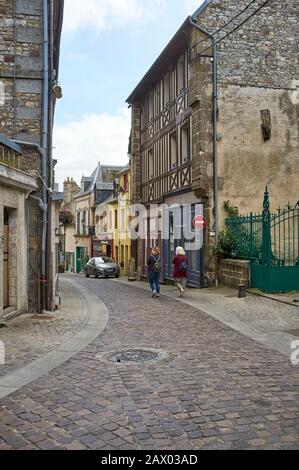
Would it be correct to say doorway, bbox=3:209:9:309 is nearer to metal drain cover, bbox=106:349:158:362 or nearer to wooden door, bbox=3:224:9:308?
wooden door, bbox=3:224:9:308

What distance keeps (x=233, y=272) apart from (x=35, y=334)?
8.31 meters

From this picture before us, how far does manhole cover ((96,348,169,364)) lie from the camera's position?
257 inches

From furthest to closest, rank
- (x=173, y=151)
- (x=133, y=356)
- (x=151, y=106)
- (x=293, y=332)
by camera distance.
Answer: (x=151, y=106) → (x=173, y=151) → (x=293, y=332) → (x=133, y=356)

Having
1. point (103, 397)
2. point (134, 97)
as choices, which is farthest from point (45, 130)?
point (134, 97)

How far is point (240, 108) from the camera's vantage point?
16984 mm

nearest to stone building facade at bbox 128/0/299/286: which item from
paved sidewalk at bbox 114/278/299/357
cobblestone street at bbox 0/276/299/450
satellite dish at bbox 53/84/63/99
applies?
paved sidewalk at bbox 114/278/299/357

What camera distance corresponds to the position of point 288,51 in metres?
17.3

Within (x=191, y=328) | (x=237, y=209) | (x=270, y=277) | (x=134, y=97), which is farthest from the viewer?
(x=134, y=97)

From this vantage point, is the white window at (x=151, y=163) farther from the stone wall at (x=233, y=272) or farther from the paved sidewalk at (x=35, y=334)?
the paved sidewalk at (x=35, y=334)

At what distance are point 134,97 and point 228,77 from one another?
889 centimetres

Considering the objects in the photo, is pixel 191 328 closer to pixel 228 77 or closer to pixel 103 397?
pixel 103 397

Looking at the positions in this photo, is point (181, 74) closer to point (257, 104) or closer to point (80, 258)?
point (257, 104)

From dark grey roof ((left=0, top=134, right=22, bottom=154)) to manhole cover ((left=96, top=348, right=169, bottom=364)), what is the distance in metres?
4.85

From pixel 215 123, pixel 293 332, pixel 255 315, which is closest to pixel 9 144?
pixel 255 315
